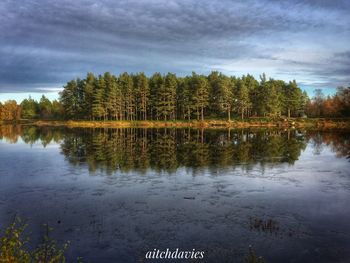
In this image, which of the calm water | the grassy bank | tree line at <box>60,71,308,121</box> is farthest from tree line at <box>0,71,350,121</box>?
the calm water

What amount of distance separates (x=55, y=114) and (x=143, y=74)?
199 feet

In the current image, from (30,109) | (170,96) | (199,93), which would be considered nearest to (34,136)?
(170,96)

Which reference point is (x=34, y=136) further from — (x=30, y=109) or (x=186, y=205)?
(x=30, y=109)

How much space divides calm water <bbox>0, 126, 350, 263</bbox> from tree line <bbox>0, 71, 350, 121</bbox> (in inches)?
2918

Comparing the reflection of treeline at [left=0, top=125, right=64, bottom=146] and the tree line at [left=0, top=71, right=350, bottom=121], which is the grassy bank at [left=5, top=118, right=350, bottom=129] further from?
the reflection of treeline at [left=0, top=125, right=64, bottom=146]

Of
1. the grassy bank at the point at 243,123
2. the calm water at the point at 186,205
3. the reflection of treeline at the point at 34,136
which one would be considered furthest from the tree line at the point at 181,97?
the calm water at the point at 186,205

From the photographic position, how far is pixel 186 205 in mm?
18391

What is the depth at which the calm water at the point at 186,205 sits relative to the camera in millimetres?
13141

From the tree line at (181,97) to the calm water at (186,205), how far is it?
243ft

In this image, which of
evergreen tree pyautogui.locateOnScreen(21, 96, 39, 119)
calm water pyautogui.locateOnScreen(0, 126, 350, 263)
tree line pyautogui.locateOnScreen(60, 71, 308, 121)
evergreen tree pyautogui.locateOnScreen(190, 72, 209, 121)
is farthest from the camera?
evergreen tree pyautogui.locateOnScreen(21, 96, 39, 119)

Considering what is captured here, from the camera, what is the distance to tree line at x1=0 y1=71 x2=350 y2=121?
108m

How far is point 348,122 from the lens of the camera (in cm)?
10062

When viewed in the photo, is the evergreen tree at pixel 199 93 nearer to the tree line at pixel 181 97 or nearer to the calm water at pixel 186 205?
the tree line at pixel 181 97

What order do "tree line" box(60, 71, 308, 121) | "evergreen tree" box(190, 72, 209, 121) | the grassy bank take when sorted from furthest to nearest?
"tree line" box(60, 71, 308, 121), "evergreen tree" box(190, 72, 209, 121), the grassy bank
